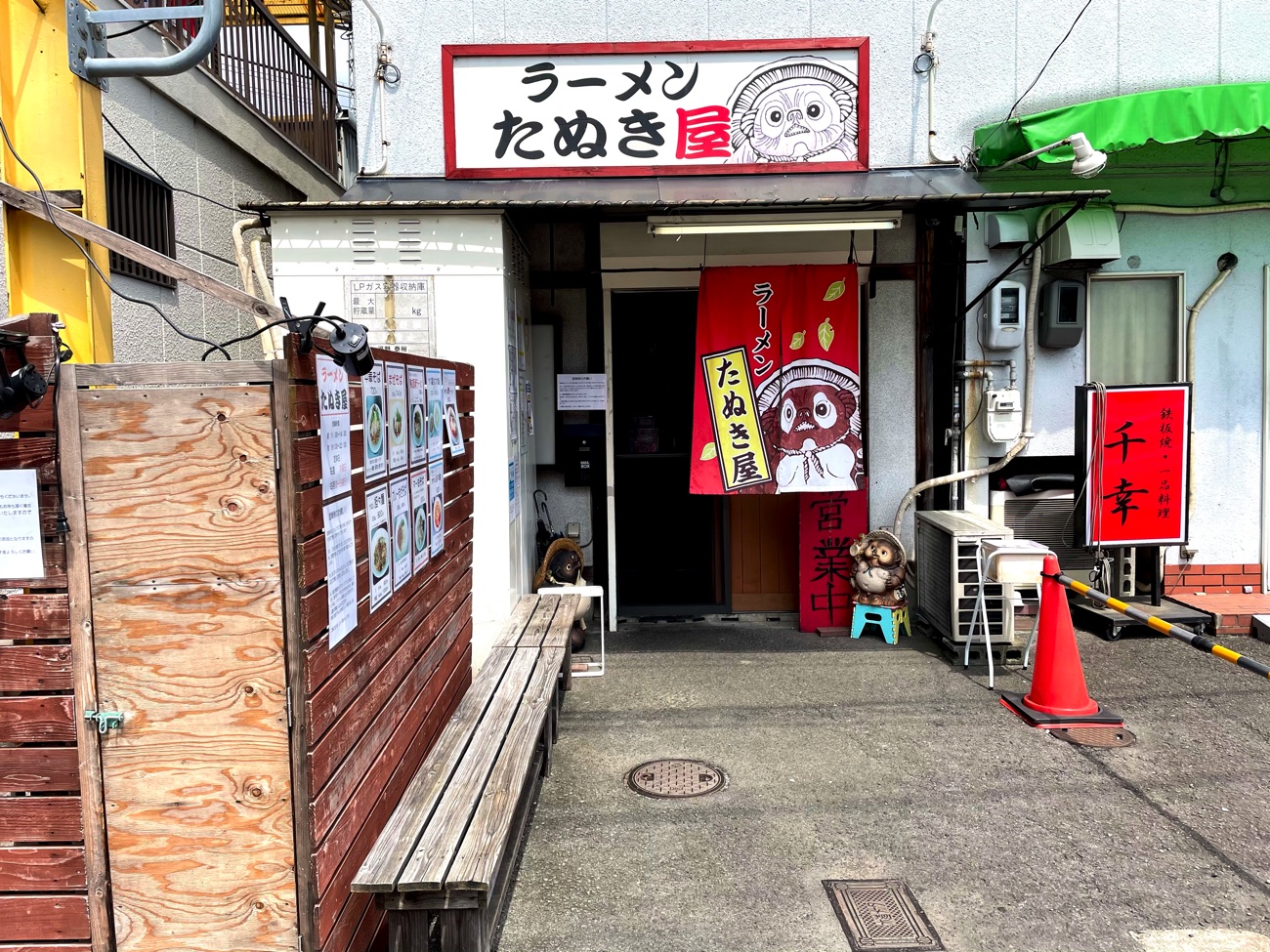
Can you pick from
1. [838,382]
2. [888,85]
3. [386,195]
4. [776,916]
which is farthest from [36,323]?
[888,85]

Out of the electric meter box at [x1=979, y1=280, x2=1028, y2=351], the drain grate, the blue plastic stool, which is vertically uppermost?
the electric meter box at [x1=979, y1=280, x2=1028, y2=351]

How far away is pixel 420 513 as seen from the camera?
388cm

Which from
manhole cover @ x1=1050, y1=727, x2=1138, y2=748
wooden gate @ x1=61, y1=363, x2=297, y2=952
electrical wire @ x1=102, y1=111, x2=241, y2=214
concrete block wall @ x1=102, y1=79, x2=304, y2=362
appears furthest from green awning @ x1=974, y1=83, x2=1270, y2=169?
concrete block wall @ x1=102, y1=79, x2=304, y2=362

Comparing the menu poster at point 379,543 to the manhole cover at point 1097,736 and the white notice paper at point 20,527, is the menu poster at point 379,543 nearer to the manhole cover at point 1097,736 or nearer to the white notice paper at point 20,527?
the white notice paper at point 20,527

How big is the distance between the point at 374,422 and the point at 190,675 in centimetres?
113

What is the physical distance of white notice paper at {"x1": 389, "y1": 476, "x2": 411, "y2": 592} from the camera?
350cm

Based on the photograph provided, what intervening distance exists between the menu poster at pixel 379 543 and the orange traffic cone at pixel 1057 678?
434cm

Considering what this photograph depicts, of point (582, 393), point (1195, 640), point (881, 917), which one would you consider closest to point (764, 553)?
point (582, 393)

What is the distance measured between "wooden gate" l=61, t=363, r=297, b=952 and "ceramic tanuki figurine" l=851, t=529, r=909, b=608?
561cm

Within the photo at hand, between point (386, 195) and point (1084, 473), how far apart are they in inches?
247

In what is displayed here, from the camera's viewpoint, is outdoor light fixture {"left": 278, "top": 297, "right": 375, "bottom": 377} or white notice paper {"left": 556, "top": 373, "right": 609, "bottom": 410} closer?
outdoor light fixture {"left": 278, "top": 297, "right": 375, "bottom": 377}

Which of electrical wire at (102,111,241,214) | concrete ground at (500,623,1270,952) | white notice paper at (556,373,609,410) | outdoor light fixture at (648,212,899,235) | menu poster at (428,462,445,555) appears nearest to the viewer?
concrete ground at (500,623,1270,952)

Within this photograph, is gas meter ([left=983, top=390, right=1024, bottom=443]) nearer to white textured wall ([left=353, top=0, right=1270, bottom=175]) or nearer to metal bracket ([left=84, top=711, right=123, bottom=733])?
white textured wall ([left=353, top=0, right=1270, bottom=175])

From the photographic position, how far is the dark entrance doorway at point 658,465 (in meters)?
8.00
